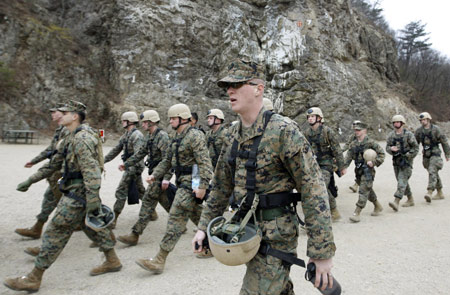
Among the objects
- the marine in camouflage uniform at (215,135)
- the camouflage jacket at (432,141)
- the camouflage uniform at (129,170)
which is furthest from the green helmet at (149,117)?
the camouflage jacket at (432,141)

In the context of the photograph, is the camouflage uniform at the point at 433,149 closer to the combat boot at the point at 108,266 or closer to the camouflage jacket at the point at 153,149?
the camouflage jacket at the point at 153,149

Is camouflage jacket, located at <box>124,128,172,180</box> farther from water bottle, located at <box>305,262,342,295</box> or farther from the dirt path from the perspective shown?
water bottle, located at <box>305,262,342,295</box>

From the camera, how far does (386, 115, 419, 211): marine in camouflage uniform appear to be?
27.8ft

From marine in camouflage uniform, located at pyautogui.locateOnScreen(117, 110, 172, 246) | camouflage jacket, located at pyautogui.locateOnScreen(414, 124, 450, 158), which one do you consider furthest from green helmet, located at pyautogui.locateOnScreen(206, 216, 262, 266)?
camouflage jacket, located at pyautogui.locateOnScreen(414, 124, 450, 158)

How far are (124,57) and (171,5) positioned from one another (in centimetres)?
600

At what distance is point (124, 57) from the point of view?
26.6 metres

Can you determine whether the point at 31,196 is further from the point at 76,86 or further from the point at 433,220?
the point at 76,86

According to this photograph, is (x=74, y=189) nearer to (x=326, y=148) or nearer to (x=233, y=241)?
(x=233, y=241)

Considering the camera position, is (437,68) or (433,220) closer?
(433,220)

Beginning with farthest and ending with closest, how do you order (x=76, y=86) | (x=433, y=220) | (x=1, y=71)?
(x=76, y=86) < (x=1, y=71) < (x=433, y=220)

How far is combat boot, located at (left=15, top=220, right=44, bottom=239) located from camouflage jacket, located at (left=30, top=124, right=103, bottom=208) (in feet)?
6.96

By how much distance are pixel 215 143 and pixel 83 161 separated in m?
4.07

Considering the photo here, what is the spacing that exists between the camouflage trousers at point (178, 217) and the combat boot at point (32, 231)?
8.84ft

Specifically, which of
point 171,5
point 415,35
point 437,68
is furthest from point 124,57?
point 437,68
